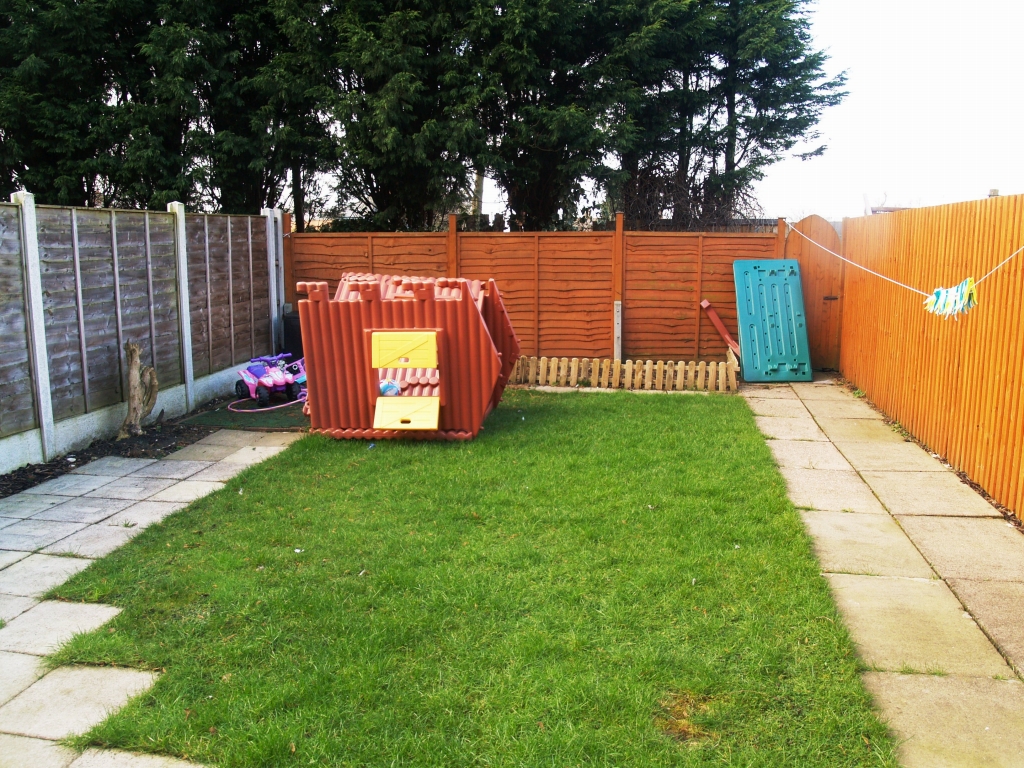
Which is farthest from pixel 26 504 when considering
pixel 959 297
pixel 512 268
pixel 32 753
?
pixel 512 268

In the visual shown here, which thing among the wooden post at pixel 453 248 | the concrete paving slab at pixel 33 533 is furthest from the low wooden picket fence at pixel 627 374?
the concrete paving slab at pixel 33 533

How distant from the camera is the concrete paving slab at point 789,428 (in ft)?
27.8

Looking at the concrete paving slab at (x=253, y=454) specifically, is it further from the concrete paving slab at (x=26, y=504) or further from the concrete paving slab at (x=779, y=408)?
the concrete paving slab at (x=779, y=408)

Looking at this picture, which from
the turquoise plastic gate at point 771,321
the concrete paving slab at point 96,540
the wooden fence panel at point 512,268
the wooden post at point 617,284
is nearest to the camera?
the concrete paving slab at point 96,540

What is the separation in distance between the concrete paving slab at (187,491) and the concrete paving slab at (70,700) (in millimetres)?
2684

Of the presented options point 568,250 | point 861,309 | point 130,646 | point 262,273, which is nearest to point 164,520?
point 130,646

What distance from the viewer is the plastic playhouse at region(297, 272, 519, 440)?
805 cm

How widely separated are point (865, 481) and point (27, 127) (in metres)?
15.3

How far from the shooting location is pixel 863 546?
542cm

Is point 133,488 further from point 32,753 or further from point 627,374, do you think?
point 627,374

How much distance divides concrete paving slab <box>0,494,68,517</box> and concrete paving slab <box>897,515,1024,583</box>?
1.26 meters

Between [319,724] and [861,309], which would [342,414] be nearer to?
[319,724]

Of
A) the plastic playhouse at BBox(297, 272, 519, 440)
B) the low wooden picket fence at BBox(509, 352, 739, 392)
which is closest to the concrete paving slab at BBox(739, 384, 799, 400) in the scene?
the low wooden picket fence at BBox(509, 352, 739, 392)

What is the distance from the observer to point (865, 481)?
6922mm
